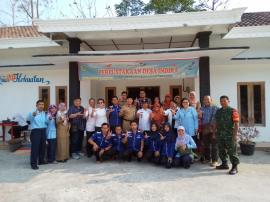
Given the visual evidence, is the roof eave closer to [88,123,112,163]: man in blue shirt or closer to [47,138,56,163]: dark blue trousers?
[88,123,112,163]: man in blue shirt

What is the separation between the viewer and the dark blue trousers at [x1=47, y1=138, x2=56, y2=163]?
8.20m

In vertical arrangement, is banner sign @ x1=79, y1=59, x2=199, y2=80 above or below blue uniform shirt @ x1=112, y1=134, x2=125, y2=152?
above

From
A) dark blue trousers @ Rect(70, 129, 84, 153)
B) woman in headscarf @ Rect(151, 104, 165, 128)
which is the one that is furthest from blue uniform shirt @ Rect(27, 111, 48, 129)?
woman in headscarf @ Rect(151, 104, 165, 128)

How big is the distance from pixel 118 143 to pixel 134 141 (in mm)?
405

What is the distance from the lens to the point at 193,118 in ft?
25.1

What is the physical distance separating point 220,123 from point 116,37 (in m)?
4.48

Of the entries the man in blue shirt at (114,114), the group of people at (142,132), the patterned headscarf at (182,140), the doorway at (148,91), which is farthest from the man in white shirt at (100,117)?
the doorway at (148,91)

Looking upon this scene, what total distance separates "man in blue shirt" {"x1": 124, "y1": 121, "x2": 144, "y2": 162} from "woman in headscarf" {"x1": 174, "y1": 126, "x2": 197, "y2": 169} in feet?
2.99

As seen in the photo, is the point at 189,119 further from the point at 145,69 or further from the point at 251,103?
the point at 251,103

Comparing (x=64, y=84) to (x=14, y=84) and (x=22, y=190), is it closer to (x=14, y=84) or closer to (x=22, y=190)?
(x=14, y=84)

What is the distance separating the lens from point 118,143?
8047 mm

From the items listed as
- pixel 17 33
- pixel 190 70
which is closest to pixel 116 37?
pixel 190 70

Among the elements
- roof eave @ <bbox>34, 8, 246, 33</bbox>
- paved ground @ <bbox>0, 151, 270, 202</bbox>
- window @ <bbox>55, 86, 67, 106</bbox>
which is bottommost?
paved ground @ <bbox>0, 151, 270, 202</bbox>

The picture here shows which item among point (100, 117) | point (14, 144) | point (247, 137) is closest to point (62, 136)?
point (100, 117)
